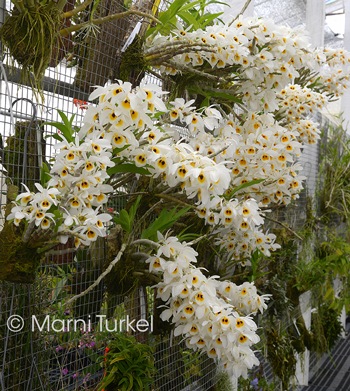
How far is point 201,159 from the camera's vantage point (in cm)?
107

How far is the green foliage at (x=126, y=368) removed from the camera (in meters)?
1.25

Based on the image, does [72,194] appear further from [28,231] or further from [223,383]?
[223,383]

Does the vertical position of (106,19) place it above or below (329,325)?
above

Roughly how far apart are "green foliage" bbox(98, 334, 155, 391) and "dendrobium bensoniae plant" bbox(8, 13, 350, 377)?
164mm

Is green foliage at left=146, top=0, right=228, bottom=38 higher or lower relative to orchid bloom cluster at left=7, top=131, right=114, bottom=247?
higher

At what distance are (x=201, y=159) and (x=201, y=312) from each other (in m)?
0.48

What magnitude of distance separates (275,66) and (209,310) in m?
0.91

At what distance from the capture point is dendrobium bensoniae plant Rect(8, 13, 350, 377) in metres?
0.98

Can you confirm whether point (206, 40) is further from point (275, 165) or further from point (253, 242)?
point (253, 242)

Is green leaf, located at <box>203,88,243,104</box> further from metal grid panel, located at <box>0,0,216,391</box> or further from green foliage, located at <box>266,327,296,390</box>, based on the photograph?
green foliage, located at <box>266,327,296,390</box>

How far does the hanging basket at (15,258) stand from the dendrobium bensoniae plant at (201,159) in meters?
0.08

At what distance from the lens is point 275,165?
1.63 m

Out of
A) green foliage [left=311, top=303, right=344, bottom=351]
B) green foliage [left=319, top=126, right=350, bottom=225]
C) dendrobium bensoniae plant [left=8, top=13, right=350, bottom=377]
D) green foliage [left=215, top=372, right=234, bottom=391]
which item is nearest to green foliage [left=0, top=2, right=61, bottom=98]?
dendrobium bensoniae plant [left=8, top=13, right=350, bottom=377]

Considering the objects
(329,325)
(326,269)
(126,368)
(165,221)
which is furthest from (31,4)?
(329,325)
